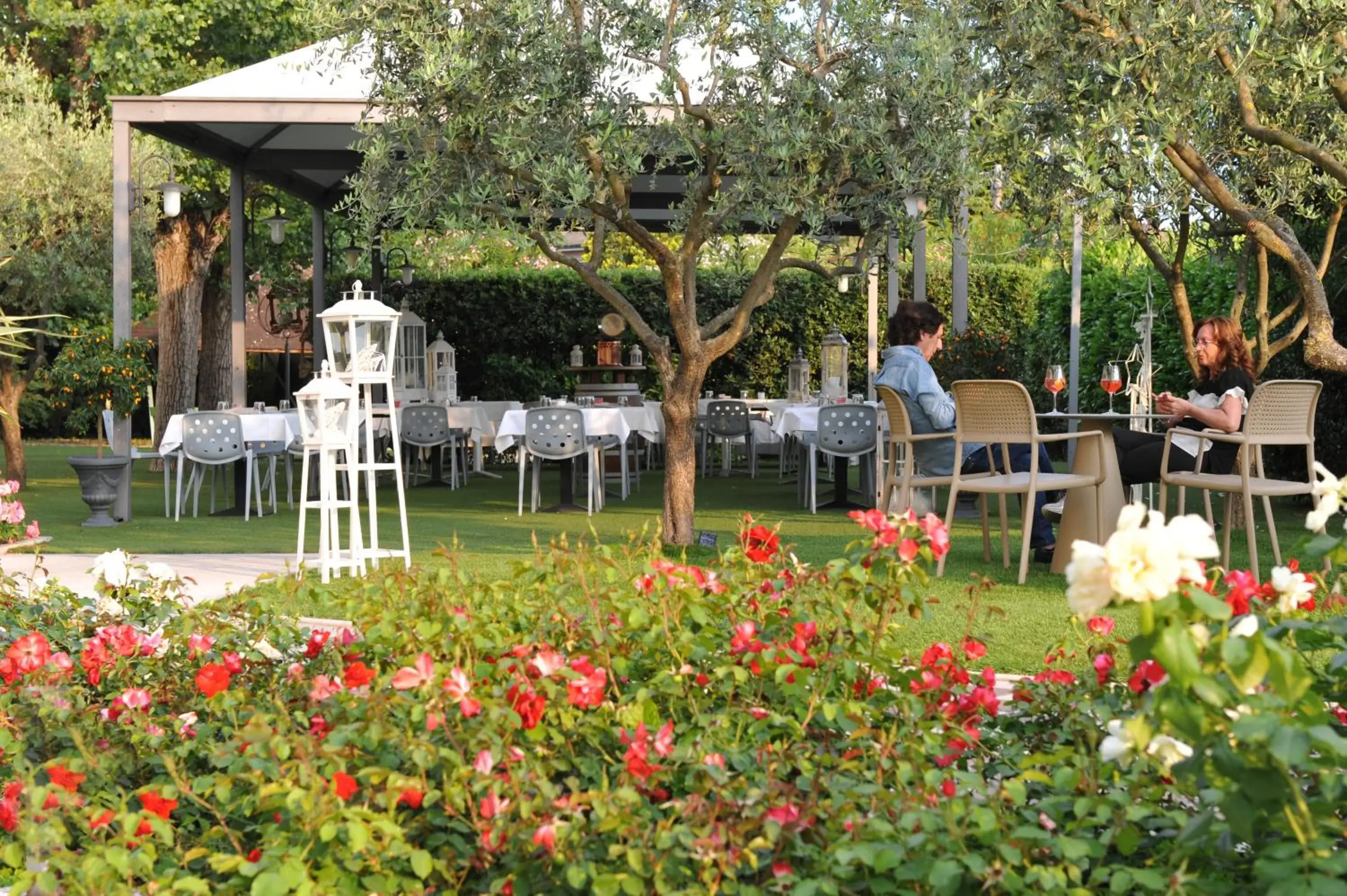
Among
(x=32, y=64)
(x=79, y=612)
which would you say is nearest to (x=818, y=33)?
(x=79, y=612)

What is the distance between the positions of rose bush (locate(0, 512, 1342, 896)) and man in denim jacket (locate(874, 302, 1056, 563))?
160 inches

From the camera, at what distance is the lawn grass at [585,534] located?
5211 millimetres

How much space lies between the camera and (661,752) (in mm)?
2141

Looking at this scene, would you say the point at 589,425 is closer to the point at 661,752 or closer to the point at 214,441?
the point at 214,441

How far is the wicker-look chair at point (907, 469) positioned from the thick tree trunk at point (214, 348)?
38.5 ft

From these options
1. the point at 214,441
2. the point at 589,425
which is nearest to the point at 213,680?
the point at 214,441

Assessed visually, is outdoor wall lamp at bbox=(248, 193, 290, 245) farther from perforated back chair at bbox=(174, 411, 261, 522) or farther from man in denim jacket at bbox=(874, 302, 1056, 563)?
man in denim jacket at bbox=(874, 302, 1056, 563)

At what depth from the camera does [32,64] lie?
53.9 feet

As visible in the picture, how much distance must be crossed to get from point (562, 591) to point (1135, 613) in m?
3.21

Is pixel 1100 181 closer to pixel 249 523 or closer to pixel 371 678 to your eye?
pixel 371 678

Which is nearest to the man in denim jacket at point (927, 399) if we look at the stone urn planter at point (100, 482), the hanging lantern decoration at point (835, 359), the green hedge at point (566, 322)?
the hanging lantern decoration at point (835, 359)

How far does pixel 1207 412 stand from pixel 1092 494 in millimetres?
599

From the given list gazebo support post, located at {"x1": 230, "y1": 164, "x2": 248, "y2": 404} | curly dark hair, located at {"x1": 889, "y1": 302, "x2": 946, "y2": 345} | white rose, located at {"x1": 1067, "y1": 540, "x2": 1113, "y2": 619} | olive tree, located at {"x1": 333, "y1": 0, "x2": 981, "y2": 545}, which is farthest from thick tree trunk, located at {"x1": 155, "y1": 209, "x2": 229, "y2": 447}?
white rose, located at {"x1": 1067, "y1": 540, "x2": 1113, "y2": 619}

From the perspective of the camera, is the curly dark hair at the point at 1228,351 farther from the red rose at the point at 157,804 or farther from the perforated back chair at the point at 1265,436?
the red rose at the point at 157,804
